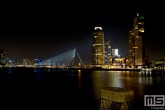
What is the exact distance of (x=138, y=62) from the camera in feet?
495

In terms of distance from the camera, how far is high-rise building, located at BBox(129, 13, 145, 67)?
15220cm

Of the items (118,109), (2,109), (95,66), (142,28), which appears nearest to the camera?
(118,109)

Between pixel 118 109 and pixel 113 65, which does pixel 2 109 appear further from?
pixel 113 65

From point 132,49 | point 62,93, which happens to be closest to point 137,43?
point 132,49

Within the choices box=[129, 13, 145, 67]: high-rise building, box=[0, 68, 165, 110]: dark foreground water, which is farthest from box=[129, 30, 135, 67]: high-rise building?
box=[0, 68, 165, 110]: dark foreground water

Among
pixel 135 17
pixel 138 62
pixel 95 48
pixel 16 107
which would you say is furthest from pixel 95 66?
pixel 16 107

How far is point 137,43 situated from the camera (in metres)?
159

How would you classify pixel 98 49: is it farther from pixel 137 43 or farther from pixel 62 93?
pixel 62 93

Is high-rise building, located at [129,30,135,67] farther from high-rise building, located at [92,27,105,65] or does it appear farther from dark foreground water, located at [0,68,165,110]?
dark foreground water, located at [0,68,165,110]

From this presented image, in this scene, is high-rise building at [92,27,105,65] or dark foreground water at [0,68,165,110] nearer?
dark foreground water at [0,68,165,110]

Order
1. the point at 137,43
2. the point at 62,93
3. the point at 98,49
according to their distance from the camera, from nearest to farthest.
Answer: the point at 62,93, the point at 137,43, the point at 98,49

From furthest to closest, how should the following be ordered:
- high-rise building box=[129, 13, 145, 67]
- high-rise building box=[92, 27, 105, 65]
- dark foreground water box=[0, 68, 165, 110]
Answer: high-rise building box=[92, 27, 105, 65] → high-rise building box=[129, 13, 145, 67] → dark foreground water box=[0, 68, 165, 110]

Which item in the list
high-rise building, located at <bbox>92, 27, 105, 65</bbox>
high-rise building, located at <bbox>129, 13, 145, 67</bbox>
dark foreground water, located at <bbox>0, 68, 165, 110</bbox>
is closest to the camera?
dark foreground water, located at <bbox>0, 68, 165, 110</bbox>

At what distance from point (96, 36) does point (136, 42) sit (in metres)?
36.0
